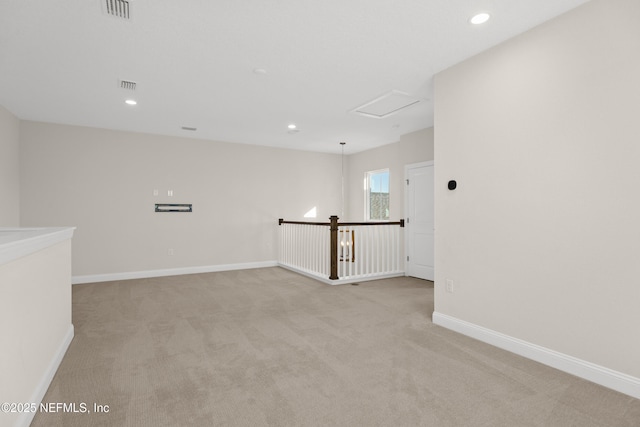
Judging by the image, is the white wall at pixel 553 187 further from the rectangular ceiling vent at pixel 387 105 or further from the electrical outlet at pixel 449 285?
the rectangular ceiling vent at pixel 387 105

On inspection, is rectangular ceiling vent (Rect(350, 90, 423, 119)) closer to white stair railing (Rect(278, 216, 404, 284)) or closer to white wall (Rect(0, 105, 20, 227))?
white stair railing (Rect(278, 216, 404, 284))

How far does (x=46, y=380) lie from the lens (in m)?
2.05

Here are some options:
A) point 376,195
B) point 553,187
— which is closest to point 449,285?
point 553,187

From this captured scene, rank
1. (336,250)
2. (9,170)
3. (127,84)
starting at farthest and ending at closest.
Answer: (336,250), (9,170), (127,84)

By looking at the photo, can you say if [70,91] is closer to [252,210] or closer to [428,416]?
[252,210]

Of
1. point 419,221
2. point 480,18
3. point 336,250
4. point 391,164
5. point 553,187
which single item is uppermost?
point 480,18

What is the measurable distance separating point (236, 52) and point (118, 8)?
3.05ft

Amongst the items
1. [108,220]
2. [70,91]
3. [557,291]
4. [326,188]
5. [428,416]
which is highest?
[70,91]

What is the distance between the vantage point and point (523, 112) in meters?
2.58

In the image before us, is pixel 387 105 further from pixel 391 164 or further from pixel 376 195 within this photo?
pixel 376 195

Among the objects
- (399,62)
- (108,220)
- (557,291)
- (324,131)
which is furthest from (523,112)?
(108,220)

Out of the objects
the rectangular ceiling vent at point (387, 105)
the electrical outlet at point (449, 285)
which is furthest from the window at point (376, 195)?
the electrical outlet at point (449, 285)

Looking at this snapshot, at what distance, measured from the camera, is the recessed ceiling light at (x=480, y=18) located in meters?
2.35

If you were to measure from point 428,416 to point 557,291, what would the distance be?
4.70 feet
